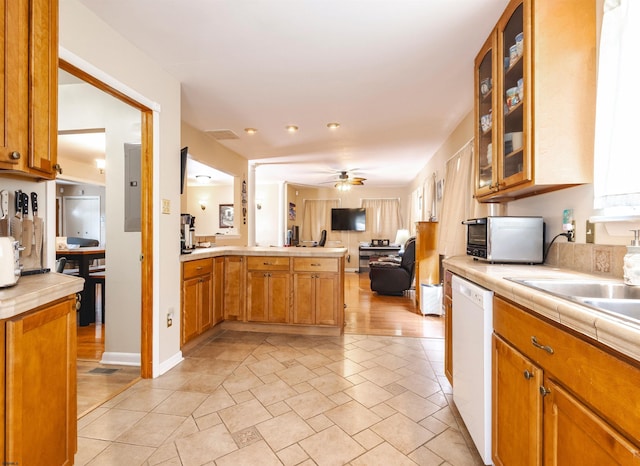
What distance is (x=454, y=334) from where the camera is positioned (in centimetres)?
184

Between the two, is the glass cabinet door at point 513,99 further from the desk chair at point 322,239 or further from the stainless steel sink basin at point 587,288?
the desk chair at point 322,239

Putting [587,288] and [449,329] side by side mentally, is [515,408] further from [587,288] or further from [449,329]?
[449,329]

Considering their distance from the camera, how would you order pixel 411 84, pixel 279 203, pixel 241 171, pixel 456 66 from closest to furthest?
1. pixel 456 66
2. pixel 411 84
3. pixel 241 171
4. pixel 279 203

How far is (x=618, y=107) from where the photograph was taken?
1.29m

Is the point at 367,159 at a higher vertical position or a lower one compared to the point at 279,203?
higher

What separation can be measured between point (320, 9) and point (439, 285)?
359cm

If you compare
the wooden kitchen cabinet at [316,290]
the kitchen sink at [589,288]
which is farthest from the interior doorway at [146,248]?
the kitchen sink at [589,288]

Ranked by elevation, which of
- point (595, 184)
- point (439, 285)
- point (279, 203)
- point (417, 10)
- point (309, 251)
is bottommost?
point (439, 285)

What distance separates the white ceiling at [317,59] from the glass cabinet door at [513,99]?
0.50ft

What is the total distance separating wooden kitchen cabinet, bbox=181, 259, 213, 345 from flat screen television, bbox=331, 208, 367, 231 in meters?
6.00

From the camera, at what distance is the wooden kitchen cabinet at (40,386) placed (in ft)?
3.14

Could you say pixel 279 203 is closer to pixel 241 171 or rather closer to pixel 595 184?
pixel 241 171

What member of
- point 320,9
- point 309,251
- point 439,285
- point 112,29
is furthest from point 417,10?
point 439,285

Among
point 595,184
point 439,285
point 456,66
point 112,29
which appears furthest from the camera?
point 439,285
